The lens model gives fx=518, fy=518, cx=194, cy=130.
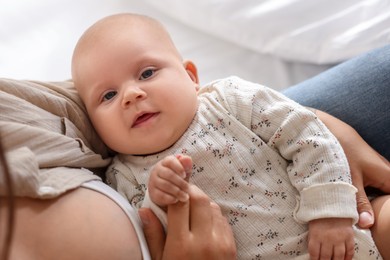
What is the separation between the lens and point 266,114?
1034mm

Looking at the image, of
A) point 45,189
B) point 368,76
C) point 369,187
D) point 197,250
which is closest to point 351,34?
point 368,76

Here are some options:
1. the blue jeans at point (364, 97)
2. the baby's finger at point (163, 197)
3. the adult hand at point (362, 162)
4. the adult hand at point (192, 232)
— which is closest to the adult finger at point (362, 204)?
the adult hand at point (362, 162)

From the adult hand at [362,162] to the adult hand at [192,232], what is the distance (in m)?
0.31

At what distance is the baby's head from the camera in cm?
99

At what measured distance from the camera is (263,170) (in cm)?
102

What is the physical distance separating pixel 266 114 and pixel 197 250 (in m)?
0.32

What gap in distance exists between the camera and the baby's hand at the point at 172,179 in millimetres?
853

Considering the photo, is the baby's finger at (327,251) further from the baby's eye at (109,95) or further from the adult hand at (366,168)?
the baby's eye at (109,95)

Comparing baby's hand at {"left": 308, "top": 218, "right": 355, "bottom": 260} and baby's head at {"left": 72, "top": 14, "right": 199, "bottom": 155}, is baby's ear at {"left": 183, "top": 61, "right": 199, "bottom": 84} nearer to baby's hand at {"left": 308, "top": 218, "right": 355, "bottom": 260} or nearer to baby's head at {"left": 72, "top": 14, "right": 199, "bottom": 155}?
baby's head at {"left": 72, "top": 14, "right": 199, "bottom": 155}

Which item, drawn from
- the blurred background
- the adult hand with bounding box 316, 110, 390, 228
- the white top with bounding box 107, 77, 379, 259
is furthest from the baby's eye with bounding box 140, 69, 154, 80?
the blurred background

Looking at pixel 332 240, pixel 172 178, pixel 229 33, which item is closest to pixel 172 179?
pixel 172 178

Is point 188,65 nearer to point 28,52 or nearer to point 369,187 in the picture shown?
point 369,187

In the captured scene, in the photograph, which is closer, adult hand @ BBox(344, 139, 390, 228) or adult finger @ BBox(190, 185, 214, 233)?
adult finger @ BBox(190, 185, 214, 233)

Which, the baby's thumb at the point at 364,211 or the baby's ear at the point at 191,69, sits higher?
the baby's ear at the point at 191,69
